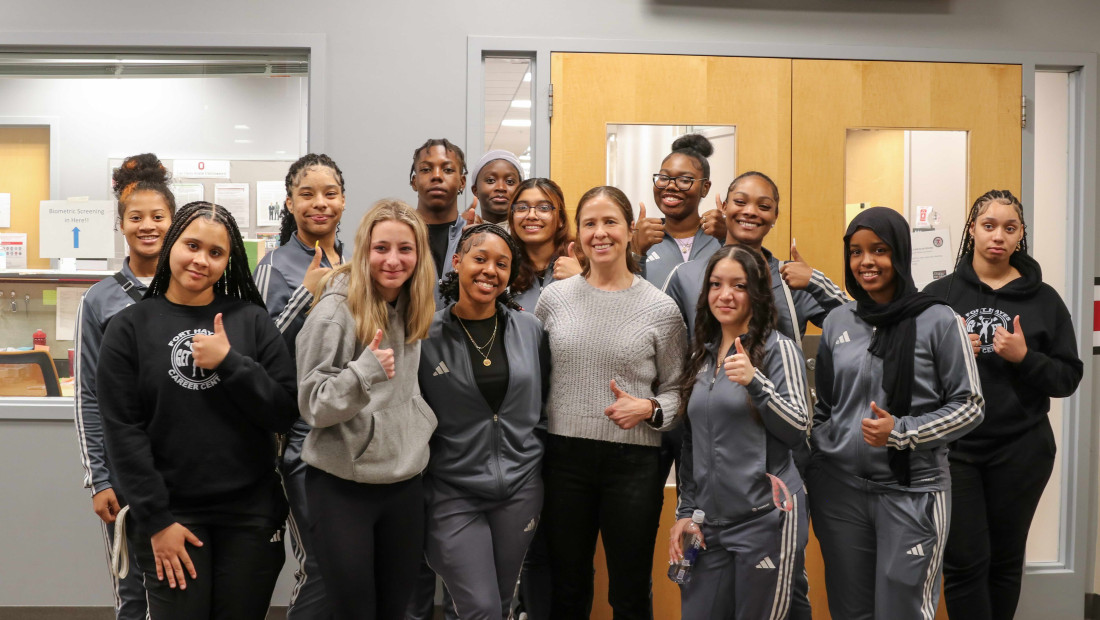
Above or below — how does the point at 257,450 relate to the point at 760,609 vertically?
above

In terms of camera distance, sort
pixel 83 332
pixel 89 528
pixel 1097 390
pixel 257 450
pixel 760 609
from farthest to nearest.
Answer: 1. pixel 1097 390
2. pixel 89 528
3. pixel 83 332
4. pixel 760 609
5. pixel 257 450

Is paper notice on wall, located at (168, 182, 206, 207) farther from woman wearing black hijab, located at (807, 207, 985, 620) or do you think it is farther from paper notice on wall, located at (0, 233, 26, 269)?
woman wearing black hijab, located at (807, 207, 985, 620)

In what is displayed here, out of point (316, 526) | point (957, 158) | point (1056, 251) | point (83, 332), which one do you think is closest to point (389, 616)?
point (316, 526)

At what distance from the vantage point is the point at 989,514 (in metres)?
3.15

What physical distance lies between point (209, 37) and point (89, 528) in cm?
227

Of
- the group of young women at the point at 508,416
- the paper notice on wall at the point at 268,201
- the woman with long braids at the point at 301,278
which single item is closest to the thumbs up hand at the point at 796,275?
the group of young women at the point at 508,416

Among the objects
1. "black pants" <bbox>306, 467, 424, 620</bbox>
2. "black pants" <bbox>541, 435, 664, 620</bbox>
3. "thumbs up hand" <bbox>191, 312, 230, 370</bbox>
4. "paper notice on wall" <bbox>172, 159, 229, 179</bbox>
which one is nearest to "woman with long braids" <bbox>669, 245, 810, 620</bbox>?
"black pants" <bbox>541, 435, 664, 620</bbox>

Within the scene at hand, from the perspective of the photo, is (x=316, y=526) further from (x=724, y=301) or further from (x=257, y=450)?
(x=724, y=301)

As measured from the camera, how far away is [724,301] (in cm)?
258

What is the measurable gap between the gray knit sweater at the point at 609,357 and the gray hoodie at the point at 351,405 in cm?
52

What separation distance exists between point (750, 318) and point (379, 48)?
2.16 meters

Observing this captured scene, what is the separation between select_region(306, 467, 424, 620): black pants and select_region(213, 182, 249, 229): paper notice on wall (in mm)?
1796

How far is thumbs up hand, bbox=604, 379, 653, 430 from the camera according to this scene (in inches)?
103

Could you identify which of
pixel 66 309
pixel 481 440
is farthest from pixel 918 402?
pixel 66 309
